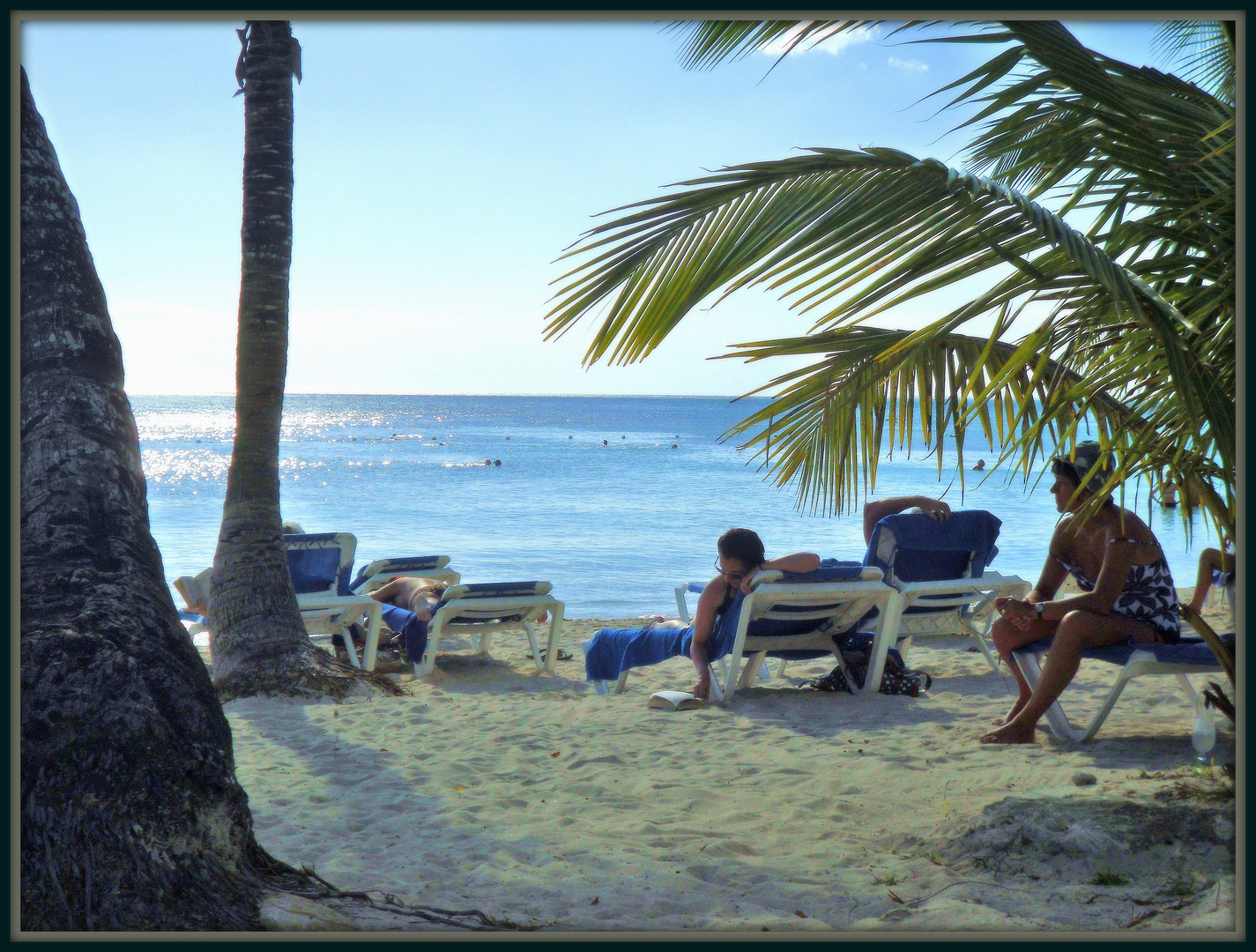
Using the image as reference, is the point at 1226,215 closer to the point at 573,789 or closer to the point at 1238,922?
the point at 1238,922

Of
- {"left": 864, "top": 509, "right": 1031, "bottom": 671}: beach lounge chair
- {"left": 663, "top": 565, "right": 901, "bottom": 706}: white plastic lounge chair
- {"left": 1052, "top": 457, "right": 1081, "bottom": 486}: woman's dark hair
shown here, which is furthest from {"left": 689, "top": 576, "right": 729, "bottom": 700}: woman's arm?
{"left": 1052, "top": 457, "right": 1081, "bottom": 486}: woman's dark hair

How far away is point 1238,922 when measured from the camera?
2.35 meters

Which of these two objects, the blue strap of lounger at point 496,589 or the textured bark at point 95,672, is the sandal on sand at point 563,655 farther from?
the textured bark at point 95,672

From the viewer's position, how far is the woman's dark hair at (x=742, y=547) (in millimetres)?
5453

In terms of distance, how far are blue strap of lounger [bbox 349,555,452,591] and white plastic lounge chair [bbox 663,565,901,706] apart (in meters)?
3.40

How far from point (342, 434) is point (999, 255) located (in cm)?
7681

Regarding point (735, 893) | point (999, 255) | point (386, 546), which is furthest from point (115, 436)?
point (386, 546)

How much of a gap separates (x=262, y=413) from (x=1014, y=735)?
447 centimetres

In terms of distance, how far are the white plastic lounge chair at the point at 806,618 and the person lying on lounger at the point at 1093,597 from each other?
106 cm

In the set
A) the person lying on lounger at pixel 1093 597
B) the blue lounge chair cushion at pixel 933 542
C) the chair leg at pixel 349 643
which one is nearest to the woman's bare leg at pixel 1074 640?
the person lying on lounger at pixel 1093 597

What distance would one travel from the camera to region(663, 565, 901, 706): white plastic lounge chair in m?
5.30

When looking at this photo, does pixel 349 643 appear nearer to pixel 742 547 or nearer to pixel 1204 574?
pixel 742 547

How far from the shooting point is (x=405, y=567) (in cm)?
831

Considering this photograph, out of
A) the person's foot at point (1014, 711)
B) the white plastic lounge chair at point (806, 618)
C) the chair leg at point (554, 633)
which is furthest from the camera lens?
the chair leg at point (554, 633)
